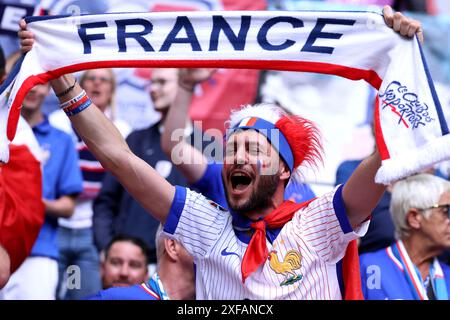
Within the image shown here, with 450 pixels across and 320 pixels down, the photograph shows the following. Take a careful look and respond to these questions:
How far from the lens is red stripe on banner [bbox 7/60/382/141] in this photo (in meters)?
3.68

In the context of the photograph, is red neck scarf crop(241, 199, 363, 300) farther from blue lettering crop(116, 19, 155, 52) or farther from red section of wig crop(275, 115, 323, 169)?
blue lettering crop(116, 19, 155, 52)

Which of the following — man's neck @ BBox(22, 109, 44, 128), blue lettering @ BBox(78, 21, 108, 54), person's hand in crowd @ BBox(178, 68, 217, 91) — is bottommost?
blue lettering @ BBox(78, 21, 108, 54)

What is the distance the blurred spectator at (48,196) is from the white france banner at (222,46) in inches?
70.9

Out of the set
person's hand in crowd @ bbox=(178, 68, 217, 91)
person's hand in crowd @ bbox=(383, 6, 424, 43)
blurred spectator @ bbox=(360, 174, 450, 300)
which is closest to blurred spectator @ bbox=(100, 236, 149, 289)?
person's hand in crowd @ bbox=(178, 68, 217, 91)

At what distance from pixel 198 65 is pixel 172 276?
3.23 feet

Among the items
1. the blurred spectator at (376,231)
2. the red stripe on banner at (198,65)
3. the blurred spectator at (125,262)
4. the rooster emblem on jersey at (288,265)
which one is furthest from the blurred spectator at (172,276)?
the blurred spectator at (376,231)

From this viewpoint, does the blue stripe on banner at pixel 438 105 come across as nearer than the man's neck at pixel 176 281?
Yes

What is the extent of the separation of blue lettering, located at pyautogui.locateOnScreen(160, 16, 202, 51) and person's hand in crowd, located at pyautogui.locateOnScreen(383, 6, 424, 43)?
0.77 meters

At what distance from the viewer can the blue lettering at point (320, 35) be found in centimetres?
368

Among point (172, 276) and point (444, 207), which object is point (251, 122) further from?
point (444, 207)

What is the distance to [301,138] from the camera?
3.92m

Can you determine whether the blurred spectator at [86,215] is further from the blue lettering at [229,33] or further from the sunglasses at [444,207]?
the blue lettering at [229,33]

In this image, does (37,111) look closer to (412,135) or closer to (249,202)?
(249,202)


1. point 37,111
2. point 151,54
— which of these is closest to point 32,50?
point 151,54
